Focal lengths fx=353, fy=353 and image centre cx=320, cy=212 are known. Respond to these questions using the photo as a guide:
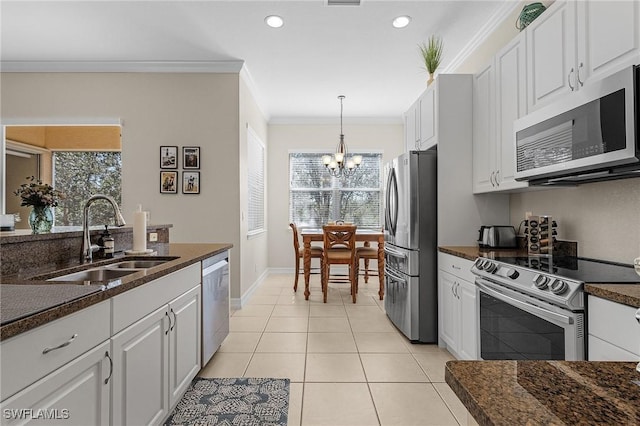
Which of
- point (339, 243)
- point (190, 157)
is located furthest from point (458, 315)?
point (190, 157)

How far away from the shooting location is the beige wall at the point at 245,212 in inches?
174

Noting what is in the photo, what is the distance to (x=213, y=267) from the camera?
9.05ft

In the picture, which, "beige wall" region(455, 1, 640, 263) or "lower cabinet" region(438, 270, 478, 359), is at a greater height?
"beige wall" region(455, 1, 640, 263)

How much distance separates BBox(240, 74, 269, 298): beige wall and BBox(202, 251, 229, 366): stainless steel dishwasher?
132 cm


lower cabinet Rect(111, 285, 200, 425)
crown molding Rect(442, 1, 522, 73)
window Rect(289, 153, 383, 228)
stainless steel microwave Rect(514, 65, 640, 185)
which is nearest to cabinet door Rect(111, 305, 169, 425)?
lower cabinet Rect(111, 285, 200, 425)

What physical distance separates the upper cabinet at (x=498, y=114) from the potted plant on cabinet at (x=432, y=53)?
52cm

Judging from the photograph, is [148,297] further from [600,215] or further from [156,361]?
[600,215]

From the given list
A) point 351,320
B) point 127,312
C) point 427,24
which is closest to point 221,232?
point 351,320

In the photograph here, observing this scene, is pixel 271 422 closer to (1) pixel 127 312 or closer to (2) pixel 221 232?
(1) pixel 127 312

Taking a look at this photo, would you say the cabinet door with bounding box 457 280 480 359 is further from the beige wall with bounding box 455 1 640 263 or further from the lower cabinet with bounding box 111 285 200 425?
the lower cabinet with bounding box 111 285 200 425

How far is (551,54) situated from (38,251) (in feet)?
9.96

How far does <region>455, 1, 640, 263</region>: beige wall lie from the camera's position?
1.93 m

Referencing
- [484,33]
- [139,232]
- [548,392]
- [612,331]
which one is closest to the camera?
[548,392]

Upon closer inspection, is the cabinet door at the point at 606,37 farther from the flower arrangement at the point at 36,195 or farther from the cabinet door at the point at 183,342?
the flower arrangement at the point at 36,195
